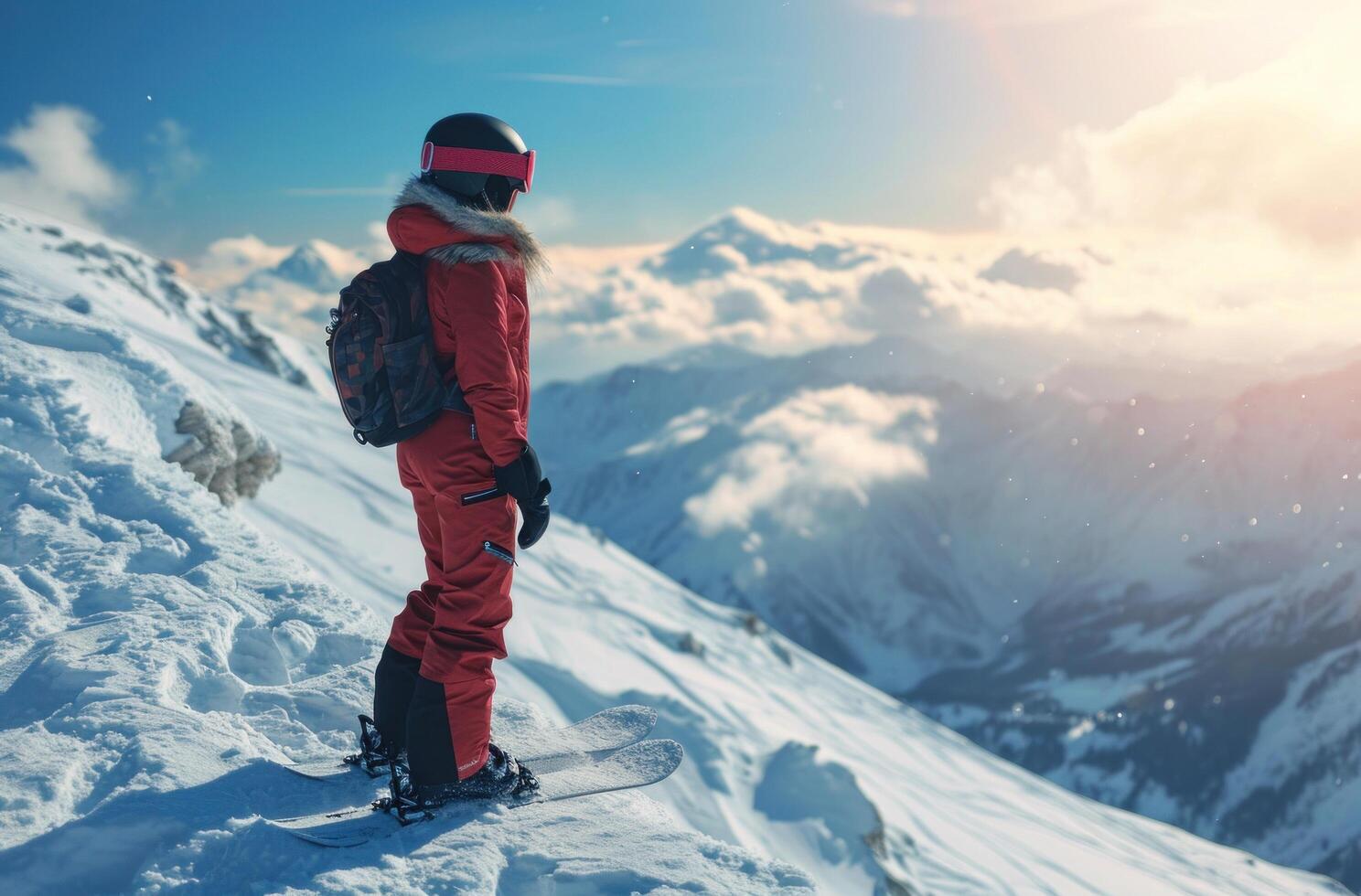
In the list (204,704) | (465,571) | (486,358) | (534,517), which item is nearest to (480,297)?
(486,358)

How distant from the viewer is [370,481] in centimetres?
1831

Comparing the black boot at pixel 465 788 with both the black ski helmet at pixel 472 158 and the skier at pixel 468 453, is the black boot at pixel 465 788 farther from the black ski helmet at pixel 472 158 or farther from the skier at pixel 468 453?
the black ski helmet at pixel 472 158

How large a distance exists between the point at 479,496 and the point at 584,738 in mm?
2124

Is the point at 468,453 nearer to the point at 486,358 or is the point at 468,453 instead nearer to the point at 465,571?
the point at 486,358

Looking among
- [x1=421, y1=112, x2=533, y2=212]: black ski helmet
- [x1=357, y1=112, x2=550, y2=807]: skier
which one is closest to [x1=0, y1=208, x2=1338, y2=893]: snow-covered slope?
[x1=357, y1=112, x2=550, y2=807]: skier

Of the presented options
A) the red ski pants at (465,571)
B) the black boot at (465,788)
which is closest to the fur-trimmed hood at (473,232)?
the red ski pants at (465,571)

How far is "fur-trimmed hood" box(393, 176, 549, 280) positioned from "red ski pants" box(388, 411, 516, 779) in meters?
0.76

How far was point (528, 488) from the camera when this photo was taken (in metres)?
3.88

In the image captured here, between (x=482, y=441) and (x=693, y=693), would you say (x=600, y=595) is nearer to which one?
(x=693, y=693)

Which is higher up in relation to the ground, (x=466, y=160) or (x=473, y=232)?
(x=466, y=160)


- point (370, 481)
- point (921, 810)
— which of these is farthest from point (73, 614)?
point (921, 810)

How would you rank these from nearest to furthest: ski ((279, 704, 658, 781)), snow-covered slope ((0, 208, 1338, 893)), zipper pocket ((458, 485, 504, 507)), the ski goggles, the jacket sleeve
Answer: snow-covered slope ((0, 208, 1338, 893)) < the jacket sleeve < zipper pocket ((458, 485, 504, 507)) < the ski goggles < ski ((279, 704, 658, 781))

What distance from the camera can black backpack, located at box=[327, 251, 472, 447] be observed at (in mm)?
3912

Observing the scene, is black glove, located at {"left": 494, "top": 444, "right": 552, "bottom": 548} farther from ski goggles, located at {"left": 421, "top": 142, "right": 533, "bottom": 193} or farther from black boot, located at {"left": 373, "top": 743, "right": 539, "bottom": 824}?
ski goggles, located at {"left": 421, "top": 142, "right": 533, "bottom": 193}
